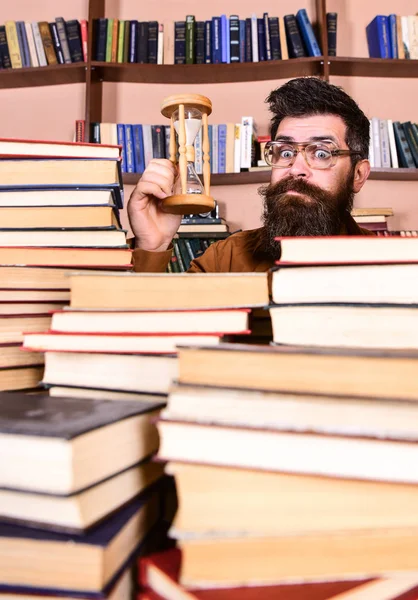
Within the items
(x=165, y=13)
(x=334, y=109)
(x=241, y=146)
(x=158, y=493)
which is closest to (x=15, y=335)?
(x=158, y=493)

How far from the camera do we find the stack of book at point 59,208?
78 centimetres

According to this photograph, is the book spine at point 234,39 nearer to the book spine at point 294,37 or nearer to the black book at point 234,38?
the black book at point 234,38

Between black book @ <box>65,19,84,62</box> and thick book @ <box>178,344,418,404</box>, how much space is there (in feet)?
7.73

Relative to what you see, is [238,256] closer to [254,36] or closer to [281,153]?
[281,153]

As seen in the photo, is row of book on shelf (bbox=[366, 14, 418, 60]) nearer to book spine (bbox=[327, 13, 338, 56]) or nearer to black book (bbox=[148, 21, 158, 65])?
book spine (bbox=[327, 13, 338, 56])

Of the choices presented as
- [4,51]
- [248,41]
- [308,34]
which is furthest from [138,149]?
[308,34]

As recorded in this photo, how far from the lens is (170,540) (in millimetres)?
534

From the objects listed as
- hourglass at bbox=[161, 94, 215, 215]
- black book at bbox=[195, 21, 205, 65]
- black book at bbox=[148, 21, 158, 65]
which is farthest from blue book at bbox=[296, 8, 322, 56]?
hourglass at bbox=[161, 94, 215, 215]

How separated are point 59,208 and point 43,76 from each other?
2.06 meters

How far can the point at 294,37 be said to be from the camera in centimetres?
236

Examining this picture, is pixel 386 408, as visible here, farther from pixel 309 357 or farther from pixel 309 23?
pixel 309 23

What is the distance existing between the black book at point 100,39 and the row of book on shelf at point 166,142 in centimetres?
31

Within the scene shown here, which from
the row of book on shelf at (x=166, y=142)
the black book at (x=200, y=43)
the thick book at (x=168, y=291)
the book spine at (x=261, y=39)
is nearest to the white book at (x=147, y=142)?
the row of book on shelf at (x=166, y=142)

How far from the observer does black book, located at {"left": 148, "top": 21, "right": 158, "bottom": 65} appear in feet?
7.94
